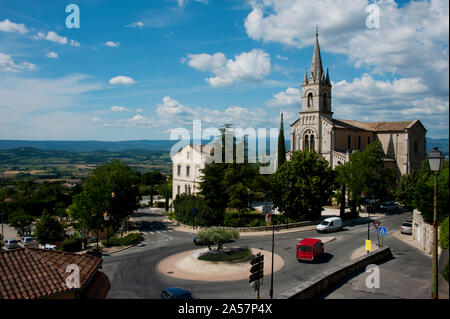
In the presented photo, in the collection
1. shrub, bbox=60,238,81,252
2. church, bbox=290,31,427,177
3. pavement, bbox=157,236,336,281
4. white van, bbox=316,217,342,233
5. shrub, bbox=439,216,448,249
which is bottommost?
shrub, bbox=60,238,81,252

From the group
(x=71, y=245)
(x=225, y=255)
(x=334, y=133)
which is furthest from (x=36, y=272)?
(x=334, y=133)

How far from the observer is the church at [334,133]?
60.0 meters

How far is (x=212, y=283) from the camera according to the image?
21.1 m

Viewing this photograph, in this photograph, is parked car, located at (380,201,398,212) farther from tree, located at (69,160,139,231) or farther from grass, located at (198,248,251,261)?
tree, located at (69,160,139,231)

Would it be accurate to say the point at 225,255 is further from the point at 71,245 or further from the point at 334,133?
the point at 334,133

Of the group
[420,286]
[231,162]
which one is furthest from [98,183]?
[420,286]

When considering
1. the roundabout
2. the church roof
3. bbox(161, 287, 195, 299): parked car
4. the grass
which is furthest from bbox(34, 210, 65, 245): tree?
the church roof

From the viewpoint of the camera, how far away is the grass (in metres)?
25.5

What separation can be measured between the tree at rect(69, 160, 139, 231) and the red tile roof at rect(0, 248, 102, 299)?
2282 centimetres

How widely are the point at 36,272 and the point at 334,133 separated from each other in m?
54.8

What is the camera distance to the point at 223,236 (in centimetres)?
2650

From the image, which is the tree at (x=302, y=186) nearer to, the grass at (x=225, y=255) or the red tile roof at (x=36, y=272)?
the grass at (x=225, y=255)
